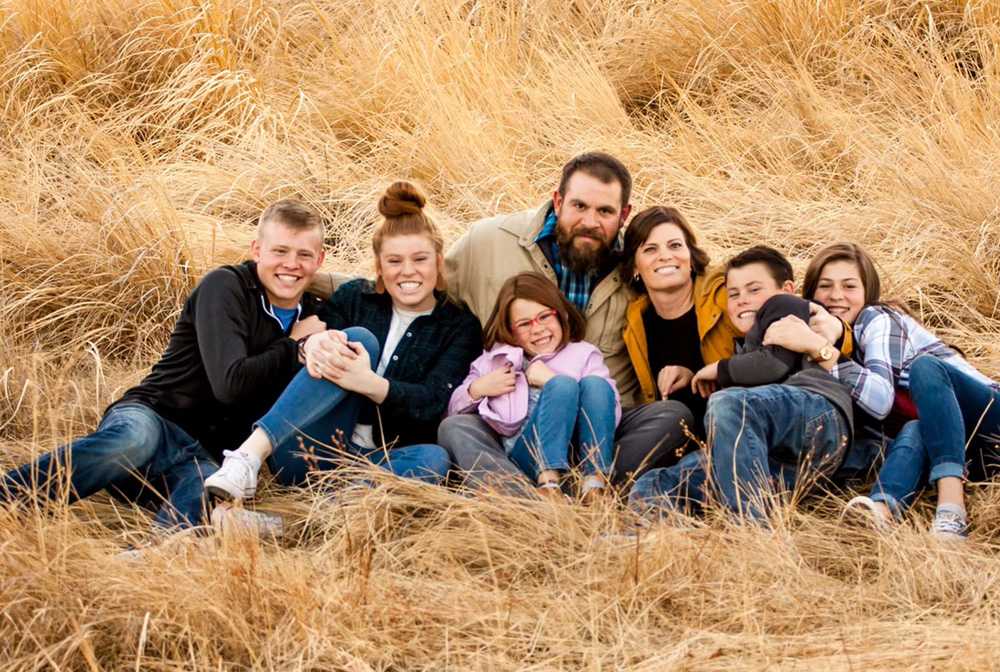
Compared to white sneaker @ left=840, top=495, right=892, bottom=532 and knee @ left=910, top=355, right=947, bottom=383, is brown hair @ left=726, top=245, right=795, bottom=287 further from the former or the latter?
white sneaker @ left=840, top=495, right=892, bottom=532

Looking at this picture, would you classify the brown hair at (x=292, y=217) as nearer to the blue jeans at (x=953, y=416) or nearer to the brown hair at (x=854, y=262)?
the brown hair at (x=854, y=262)

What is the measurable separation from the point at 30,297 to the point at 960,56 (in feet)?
16.7

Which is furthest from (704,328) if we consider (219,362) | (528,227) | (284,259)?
(219,362)

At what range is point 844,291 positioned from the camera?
4.84 m

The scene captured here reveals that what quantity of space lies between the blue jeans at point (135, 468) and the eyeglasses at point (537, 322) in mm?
1156

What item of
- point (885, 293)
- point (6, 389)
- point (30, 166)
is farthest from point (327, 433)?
point (30, 166)

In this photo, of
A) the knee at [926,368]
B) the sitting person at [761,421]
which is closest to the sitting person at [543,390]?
the sitting person at [761,421]

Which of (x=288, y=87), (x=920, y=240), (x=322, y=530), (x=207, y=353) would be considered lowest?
(x=322, y=530)

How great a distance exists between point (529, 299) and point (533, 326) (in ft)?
0.32

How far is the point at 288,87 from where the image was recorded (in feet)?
26.9

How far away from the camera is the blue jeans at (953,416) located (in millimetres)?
4363

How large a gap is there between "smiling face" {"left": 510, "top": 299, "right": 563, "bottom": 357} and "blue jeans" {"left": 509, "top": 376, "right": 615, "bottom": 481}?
308 mm

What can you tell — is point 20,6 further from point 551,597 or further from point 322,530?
point 551,597

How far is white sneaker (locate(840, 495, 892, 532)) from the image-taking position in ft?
13.5
